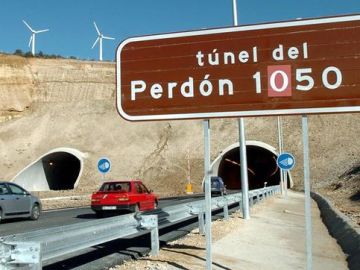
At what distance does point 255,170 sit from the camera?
7056 centimetres

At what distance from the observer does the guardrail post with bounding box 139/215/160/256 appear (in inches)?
388

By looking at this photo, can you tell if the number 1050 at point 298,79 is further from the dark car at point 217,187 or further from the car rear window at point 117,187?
the dark car at point 217,187

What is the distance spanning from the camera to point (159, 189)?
2242 inches

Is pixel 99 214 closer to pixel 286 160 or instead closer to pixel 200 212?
pixel 200 212

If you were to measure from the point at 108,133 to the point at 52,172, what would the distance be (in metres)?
9.53

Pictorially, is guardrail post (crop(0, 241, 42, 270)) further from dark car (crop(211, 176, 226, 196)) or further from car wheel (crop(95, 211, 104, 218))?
dark car (crop(211, 176, 226, 196))

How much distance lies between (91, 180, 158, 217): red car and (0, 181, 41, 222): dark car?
2.27 metres

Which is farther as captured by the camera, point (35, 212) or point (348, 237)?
point (35, 212)

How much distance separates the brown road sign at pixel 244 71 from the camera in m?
6.47

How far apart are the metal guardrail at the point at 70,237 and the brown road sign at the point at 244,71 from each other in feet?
6.02

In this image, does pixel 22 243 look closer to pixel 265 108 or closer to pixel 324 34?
pixel 265 108

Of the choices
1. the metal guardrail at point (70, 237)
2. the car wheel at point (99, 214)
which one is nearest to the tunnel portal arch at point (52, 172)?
the car wheel at point (99, 214)

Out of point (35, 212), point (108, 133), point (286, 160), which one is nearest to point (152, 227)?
point (35, 212)

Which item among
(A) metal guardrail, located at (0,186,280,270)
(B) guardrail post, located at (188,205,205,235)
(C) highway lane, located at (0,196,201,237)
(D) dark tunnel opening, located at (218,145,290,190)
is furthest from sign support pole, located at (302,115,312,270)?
(D) dark tunnel opening, located at (218,145,290,190)
